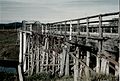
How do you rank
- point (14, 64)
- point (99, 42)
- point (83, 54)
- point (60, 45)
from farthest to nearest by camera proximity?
point (60, 45) < point (83, 54) < point (99, 42) < point (14, 64)

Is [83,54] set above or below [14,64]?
below

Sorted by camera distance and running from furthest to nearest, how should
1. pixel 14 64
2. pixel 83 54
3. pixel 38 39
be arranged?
pixel 38 39 < pixel 83 54 < pixel 14 64

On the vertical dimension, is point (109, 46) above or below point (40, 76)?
above

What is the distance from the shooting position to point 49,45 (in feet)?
70.9

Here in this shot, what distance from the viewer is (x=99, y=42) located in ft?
31.1

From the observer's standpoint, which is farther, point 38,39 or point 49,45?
point 38,39

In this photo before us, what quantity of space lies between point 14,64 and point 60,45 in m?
13.6

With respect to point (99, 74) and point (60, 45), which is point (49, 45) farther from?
point (99, 74)

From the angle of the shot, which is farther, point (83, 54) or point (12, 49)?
point (12, 49)

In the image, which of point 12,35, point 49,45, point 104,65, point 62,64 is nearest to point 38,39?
point 49,45

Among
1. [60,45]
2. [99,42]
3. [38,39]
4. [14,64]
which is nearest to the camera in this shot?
[14,64]

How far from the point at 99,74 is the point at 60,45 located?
7643 mm

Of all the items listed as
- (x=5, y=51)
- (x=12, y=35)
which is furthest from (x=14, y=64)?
(x=12, y=35)

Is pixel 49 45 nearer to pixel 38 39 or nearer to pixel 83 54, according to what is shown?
pixel 38 39
